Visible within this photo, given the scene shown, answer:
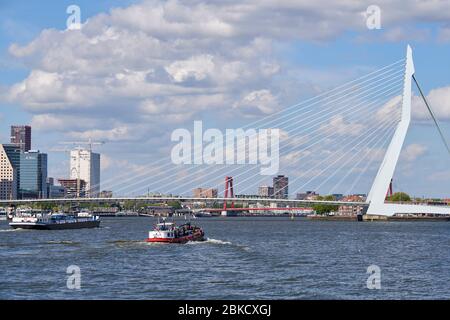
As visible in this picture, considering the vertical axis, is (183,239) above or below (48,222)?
below

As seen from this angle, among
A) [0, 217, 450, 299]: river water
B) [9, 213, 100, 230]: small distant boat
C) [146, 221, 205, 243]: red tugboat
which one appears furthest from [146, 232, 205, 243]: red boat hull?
[9, 213, 100, 230]: small distant boat

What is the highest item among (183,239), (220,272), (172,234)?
(172,234)

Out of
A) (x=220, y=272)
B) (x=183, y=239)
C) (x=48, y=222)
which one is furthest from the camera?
(x=48, y=222)

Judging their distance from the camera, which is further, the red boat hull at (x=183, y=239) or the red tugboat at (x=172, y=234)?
the red tugboat at (x=172, y=234)

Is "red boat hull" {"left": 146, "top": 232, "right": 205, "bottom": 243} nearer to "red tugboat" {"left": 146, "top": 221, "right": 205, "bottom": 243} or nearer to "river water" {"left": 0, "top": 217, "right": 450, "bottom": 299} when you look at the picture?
"red tugboat" {"left": 146, "top": 221, "right": 205, "bottom": 243}

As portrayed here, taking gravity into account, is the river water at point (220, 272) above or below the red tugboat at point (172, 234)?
below

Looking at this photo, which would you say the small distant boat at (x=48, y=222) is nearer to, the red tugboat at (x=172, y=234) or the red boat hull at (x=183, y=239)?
the red tugboat at (x=172, y=234)

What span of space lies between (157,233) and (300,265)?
17.7 metres

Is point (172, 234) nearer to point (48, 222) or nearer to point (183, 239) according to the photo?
point (183, 239)

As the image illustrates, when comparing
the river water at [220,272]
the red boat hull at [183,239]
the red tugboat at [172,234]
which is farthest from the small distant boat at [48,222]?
the river water at [220,272]

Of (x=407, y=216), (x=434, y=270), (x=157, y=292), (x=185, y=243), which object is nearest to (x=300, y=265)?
(x=434, y=270)

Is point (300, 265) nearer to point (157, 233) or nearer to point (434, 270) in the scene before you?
point (434, 270)

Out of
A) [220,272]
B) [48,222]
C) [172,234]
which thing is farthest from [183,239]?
[48,222]
